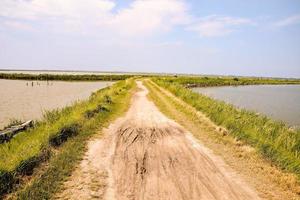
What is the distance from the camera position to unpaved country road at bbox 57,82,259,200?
7617 mm

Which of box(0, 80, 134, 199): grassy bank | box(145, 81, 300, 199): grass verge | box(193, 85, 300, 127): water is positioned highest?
box(0, 80, 134, 199): grassy bank

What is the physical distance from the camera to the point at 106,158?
1024 centimetres

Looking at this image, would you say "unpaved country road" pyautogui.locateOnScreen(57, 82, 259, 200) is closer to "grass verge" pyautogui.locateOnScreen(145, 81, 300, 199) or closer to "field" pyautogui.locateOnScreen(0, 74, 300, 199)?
"field" pyautogui.locateOnScreen(0, 74, 300, 199)

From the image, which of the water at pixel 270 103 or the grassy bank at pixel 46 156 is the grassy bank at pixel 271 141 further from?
the water at pixel 270 103

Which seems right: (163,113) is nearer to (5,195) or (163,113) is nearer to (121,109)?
(121,109)

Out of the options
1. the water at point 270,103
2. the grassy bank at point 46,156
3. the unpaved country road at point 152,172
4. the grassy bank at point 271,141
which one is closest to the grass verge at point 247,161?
the grassy bank at point 271,141

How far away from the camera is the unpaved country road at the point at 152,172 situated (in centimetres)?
762

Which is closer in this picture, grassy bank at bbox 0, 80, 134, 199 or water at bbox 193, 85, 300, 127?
grassy bank at bbox 0, 80, 134, 199

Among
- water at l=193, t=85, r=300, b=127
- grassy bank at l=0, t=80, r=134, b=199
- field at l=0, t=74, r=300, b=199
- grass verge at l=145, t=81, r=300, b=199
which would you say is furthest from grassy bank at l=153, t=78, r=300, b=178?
water at l=193, t=85, r=300, b=127

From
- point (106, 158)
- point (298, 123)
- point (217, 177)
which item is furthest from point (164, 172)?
point (298, 123)

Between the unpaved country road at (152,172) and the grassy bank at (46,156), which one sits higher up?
the grassy bank at (46,156)

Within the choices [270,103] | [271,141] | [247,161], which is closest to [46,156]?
[247,161]

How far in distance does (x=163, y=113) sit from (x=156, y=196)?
12999mm

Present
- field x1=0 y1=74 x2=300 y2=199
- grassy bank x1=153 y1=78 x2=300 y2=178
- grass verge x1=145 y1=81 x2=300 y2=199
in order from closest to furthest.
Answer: field x1=0 y1=74 x2=300 y2=199 → grass verge x1=145 y1=81 x2=300 y2=199 → grassy bank x1=153 y1=78 x2=300 y2=178
